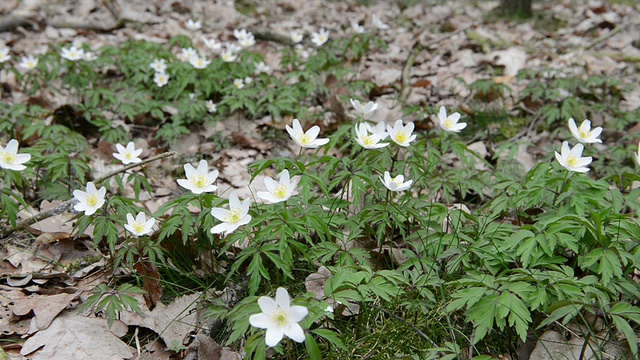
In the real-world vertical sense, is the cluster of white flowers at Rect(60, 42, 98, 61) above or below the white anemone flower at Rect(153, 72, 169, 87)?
above

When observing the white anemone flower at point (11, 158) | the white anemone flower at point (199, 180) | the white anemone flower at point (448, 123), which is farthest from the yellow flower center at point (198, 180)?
the white anemone flower at point (448, 123)

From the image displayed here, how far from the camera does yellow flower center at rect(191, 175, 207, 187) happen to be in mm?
2443

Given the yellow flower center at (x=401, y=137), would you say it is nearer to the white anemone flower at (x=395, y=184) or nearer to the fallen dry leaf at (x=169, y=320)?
the white anemone flower at (x=395, y=184)

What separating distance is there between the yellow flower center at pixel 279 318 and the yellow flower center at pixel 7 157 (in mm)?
1813

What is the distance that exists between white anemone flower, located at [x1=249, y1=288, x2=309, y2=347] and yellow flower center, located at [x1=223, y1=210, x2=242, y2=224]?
0.49 metres

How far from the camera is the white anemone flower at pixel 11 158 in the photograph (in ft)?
8.54

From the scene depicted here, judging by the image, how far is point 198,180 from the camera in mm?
2457

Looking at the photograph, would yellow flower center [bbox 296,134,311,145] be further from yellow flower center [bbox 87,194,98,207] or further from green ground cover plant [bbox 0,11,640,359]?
yellow flower center [bbox 87,194,98,207]

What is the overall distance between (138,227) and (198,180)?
36cm

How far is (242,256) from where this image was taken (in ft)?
7.15

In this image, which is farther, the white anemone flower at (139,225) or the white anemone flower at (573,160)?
the white anemone flower at (573,160)

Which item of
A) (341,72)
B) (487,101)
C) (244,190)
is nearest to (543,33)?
(487,101)

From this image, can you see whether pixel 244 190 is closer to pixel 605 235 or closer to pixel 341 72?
pixel 341 72

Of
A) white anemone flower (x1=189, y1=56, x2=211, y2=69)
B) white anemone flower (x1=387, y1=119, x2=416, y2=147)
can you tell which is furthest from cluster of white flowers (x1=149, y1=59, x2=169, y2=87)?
white anemone flower (x1=387, y1=119, x2=416, y2=147)
